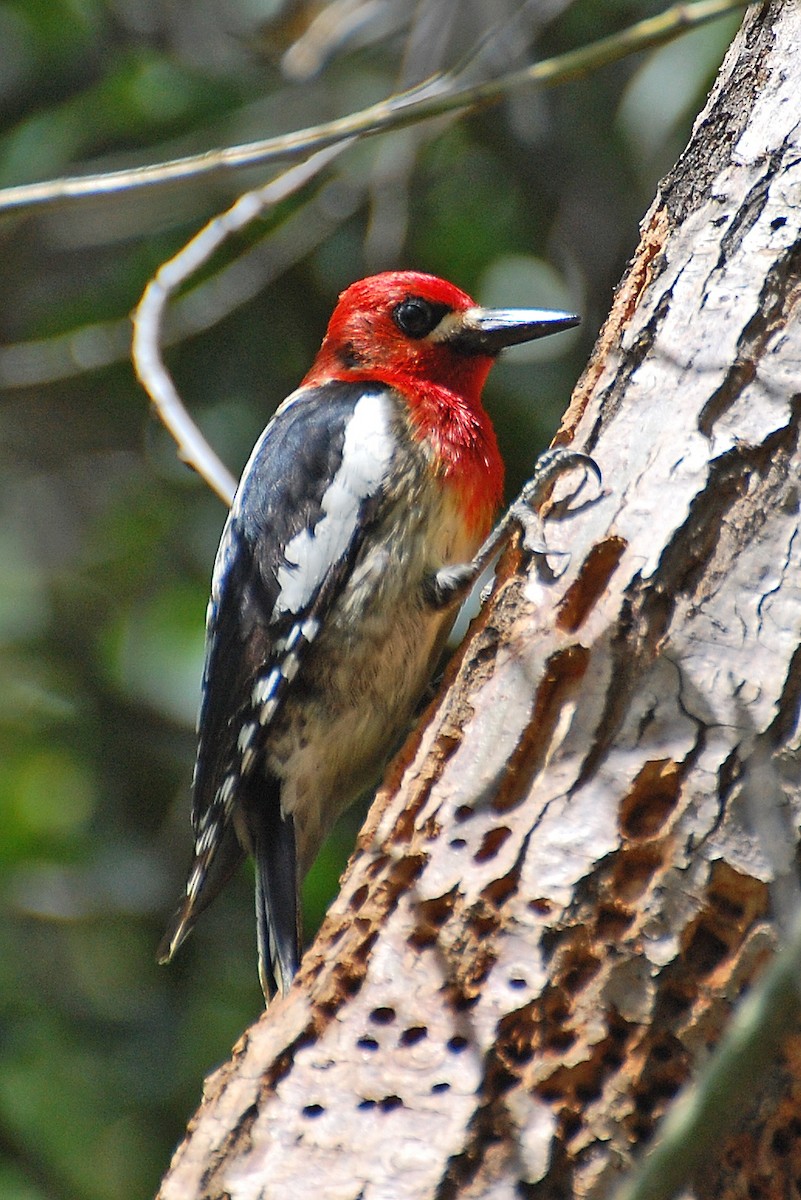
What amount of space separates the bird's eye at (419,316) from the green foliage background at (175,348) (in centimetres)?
65

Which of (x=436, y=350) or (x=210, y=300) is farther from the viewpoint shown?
(x=210, y=300)

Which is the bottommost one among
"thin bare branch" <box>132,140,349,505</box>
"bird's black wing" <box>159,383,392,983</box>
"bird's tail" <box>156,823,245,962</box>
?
"bird's tail" <box>156,823,245,962</box>

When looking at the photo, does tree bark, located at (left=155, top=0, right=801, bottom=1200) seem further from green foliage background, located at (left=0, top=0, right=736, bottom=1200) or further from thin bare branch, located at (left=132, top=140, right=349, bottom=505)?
green foliage background, located at (left=0, top=0, right=736, bottom=1200)

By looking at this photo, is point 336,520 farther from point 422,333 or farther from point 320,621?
point 422,333

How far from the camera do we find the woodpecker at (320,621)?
2.57 metres

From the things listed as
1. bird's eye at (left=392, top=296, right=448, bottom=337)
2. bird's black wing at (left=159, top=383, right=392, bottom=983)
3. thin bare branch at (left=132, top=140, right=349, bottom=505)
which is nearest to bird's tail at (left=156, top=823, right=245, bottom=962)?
bird's black wing at (left=159, top=383, right=392, bottom=983)

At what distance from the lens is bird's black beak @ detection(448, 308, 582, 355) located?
2.89 metres

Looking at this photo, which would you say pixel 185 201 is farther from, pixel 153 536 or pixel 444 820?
pixel 444 820

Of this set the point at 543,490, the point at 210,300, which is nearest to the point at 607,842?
the point at 543,490

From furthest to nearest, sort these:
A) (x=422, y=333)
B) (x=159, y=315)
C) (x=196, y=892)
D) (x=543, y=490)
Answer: (x=422, y=333) → (x=159, y=315) → (x=196, y=892) → (x=543, y=490)

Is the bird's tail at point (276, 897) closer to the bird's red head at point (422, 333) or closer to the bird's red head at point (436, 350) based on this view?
the bird's red head at point (436, 350)

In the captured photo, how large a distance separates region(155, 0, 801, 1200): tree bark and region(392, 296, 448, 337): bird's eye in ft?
3.82

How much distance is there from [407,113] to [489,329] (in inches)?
53.1

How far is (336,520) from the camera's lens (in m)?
2.61
